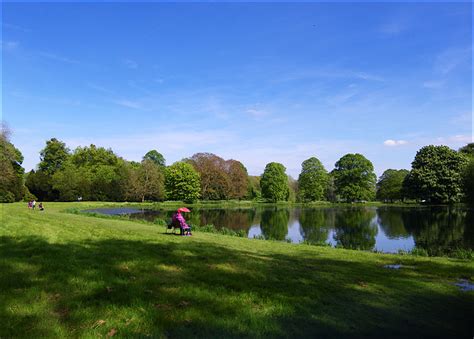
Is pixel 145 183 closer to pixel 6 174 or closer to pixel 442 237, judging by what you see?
pixel 6 174

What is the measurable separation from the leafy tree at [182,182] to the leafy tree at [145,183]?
3.15 m

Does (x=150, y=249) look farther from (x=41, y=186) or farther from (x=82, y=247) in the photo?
(x=41, y=186)

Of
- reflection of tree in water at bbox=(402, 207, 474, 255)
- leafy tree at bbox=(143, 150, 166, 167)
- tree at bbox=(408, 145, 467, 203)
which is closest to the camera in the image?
reflection of tree in water at bbox=(402, 207, 474, 255)

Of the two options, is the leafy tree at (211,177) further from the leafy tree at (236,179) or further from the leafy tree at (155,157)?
the leafy tree at (155,157)

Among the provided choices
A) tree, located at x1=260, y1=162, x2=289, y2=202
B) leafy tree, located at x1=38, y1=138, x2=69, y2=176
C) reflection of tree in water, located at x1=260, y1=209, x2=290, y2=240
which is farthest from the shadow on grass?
tree, located at x1=260, y1=162, x2=289, y2=202

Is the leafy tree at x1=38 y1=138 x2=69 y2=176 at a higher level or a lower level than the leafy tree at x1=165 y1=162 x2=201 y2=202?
higher

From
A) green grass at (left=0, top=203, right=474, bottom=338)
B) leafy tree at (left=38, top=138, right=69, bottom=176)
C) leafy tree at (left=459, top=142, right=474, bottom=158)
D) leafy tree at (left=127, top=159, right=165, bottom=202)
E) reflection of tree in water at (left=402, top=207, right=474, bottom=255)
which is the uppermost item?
leafy tree at (left=459, top=142, right=474, bottom=158)

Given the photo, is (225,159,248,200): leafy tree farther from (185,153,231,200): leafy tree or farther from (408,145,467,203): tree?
(408,145,467,203): tree

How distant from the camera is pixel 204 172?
9000 centimetres

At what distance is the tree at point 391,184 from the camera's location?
98.1 metres

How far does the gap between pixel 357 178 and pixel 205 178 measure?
4326 cm

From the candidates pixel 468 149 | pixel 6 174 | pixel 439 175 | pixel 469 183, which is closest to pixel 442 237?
pixel 469 183

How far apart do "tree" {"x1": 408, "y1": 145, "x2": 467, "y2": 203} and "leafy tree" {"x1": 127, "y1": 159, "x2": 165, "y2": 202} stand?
60.8 metres

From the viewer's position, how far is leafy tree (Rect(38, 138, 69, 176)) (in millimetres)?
78938
